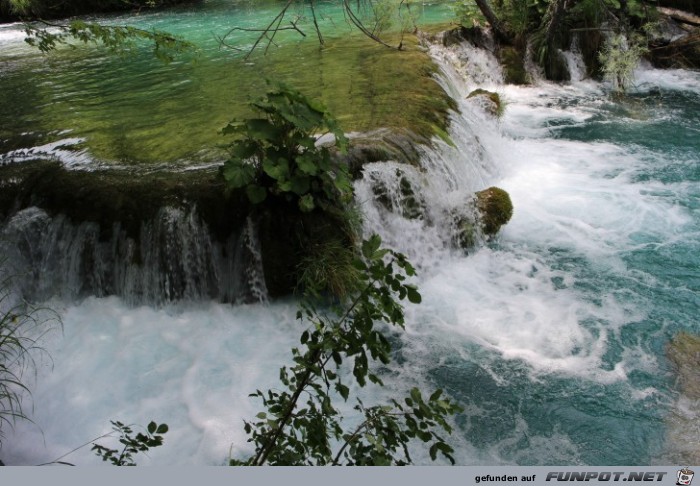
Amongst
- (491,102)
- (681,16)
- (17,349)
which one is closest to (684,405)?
(17,349)

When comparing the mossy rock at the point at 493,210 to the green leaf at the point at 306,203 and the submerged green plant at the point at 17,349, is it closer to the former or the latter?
the green leaf at the point at 306,203

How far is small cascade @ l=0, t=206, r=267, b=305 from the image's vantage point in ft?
16.3

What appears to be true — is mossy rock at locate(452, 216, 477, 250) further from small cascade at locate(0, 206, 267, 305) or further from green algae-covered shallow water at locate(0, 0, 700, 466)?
small cascade at locate(0, 206, 267, 305)

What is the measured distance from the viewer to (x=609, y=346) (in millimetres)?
4391

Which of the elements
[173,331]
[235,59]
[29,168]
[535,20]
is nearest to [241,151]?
[173,331]

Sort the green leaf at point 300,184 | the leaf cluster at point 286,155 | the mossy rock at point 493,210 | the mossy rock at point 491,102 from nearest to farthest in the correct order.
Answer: the leaf cluster at point 286,155
the green leaf at point 300,184
the mossy rock at point 493,210
the mossy rock at point 491,102

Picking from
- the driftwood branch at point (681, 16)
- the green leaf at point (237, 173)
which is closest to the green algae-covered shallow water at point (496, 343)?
the green leaf at point (237, 173)

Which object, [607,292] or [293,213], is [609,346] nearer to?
[607,292]

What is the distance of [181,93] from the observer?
26.7 ft

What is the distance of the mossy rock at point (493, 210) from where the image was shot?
234 inches

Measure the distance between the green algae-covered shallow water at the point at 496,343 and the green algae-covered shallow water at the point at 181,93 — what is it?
14.3 inches

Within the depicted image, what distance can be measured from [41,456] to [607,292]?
486 cm

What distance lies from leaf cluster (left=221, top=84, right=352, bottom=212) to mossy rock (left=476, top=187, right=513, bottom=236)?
2.01 m

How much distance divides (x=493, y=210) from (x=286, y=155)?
8.53 ft
